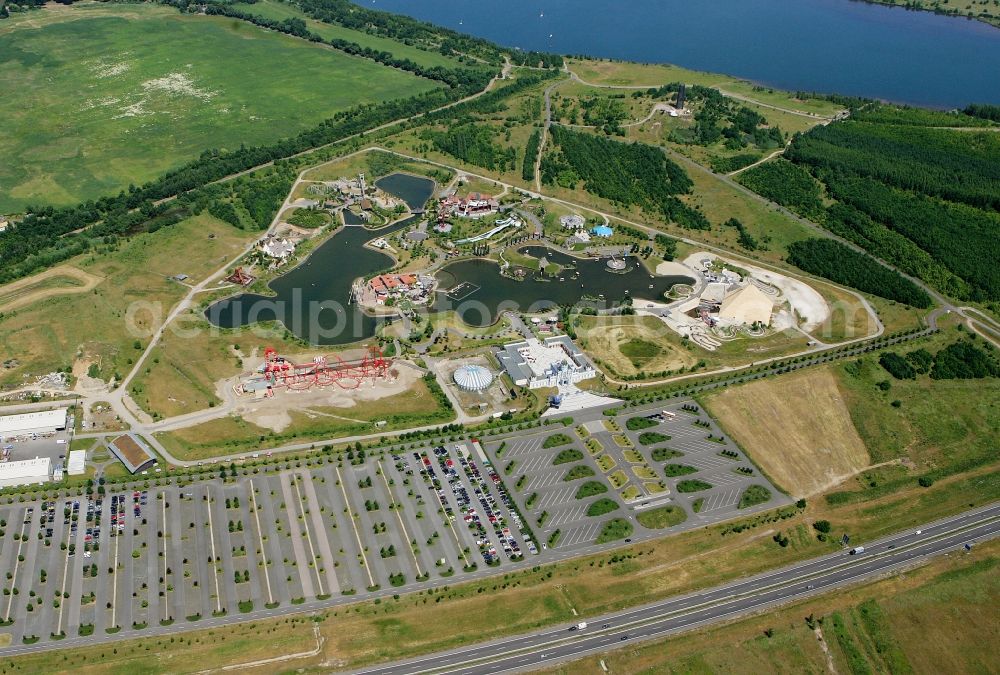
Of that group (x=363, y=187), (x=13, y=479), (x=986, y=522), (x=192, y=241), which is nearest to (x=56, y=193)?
(x=192, y=241)

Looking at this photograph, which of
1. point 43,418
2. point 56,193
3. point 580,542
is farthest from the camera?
point 56,193

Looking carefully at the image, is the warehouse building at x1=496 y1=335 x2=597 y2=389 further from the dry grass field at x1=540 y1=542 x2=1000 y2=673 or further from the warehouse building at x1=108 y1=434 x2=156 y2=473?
the warehouse building at x1=108 y1=434 x2=156 y2=473

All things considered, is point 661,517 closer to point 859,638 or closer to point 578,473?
point 578,473

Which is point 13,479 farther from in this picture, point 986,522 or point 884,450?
point 986,522

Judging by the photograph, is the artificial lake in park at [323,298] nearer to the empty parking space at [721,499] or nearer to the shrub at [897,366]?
the empty parking space at [721,499]

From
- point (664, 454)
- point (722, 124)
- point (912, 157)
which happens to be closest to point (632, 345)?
point (664, 454)

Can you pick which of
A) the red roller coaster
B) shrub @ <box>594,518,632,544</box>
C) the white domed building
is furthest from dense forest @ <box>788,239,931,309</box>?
the red roller coaster
